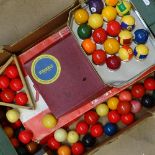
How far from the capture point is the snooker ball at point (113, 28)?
1561 mm

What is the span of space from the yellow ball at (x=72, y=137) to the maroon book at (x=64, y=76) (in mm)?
132

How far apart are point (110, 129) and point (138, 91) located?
20 centimetres

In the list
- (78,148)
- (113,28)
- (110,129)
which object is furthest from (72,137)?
(113,28)

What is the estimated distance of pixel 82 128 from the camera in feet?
5.49

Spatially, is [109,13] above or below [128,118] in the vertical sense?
above

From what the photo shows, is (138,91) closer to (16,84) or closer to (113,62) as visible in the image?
(113,62)

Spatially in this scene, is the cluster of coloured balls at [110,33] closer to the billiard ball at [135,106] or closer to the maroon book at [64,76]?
the maroon book at [64,76]

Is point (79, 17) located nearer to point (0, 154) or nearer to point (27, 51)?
point (27, 51)

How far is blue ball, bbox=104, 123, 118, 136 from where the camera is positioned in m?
1.66

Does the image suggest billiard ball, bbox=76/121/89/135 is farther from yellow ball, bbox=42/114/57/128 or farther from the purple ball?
the purple ball

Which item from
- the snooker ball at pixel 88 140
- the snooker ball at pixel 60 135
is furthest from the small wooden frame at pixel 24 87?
the snooker ball at pixel 88 140

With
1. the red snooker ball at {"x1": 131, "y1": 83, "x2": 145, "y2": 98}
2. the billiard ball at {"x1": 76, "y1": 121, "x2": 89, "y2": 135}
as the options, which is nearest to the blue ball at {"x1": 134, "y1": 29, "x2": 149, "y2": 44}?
the red snooker ball at {"x1": 131, "y1": 83, "x2": 145, "y2": 98}

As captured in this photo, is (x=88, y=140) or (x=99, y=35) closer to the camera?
(x=99, y=35)

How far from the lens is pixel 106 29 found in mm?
1600
